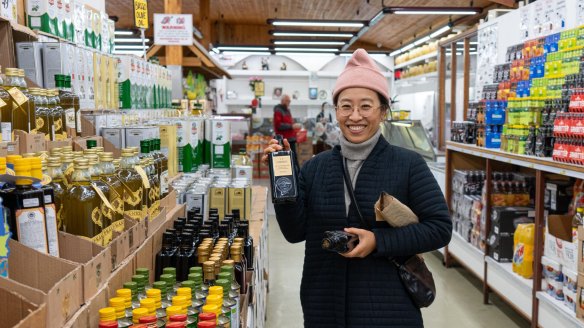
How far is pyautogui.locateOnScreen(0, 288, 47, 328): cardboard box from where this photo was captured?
3.77ft

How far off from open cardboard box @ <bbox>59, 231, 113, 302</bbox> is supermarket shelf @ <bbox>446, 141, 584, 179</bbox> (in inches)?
94.8

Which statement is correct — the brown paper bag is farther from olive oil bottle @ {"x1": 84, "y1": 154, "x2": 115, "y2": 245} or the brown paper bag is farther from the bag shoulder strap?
olive oil bottle @ {"x1": 84, "y1": 154, "x2": 115, "y2": 245}

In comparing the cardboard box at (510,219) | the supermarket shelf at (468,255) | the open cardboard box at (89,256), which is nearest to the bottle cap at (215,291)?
the open cardboard box at (89,256)

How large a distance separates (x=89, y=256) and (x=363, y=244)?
835mm


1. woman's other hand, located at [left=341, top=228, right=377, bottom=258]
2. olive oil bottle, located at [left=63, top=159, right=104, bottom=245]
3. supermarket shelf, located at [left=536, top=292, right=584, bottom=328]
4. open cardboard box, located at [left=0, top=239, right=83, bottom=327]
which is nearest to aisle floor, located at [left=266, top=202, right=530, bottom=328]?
supermarket shelf, located at [left=536, top=292, right=584, bottom=328]

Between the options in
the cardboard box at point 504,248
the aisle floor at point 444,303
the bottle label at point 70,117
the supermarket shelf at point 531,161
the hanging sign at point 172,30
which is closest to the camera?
the bottle label at point 70,117

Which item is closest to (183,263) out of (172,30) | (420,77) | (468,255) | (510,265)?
(510,265)

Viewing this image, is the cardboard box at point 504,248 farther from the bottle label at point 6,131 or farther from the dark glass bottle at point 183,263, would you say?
the bottle label at point 6,131

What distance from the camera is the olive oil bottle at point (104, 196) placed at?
1.68m

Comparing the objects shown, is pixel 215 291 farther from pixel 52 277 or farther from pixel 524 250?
pixel 524 250

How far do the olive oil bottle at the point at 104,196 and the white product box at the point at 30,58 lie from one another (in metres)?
0.92

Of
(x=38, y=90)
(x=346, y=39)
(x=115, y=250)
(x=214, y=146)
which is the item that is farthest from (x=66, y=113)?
(x=346, y=39)

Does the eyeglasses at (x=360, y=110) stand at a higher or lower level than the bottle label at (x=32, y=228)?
higher

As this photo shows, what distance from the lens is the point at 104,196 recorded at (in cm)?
170
